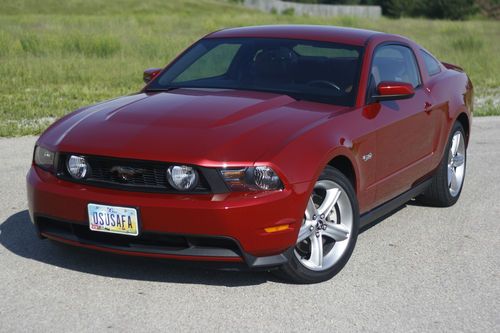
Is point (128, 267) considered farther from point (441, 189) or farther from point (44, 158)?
point (441, 189)

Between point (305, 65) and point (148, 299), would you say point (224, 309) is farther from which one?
point (305, 65)

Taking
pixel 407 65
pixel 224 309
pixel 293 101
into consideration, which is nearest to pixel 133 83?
pixel 407 65

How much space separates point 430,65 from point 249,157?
314 centimetres

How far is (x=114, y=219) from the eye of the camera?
4926 mm

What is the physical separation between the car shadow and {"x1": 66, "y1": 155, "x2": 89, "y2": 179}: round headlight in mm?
434

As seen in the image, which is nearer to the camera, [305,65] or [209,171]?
[209,171]

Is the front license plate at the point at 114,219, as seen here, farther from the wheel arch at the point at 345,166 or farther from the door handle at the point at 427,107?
the door handle at the point at 427,107

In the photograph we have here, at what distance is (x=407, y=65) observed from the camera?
711 centimetres

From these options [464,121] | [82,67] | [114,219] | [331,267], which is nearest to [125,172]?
[114,219]

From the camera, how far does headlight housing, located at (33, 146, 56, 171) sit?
17.5 ft

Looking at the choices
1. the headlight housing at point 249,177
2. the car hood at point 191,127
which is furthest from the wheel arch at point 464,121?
the headlight housing at point 249,177

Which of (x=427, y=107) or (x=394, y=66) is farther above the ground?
(x=394, y=66)

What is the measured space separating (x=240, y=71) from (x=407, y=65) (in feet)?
4.76

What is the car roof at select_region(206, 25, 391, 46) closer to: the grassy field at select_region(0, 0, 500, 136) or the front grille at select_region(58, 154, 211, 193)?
the front grille at select_region(58, 154, 211, 193)
